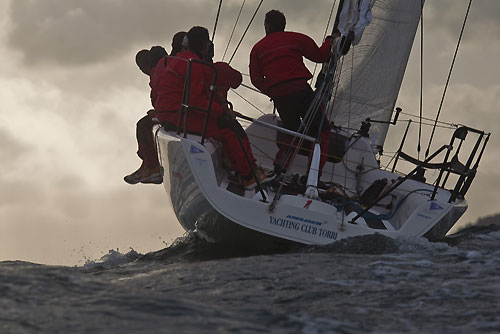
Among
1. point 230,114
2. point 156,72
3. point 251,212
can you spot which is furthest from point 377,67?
point 251,212

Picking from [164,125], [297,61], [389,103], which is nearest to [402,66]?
[389,103]

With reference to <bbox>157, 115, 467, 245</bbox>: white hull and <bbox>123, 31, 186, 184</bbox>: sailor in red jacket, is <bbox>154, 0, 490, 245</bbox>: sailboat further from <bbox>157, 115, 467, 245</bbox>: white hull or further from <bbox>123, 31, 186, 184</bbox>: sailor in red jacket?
<bbox>123, 31, 186, 184</bbox>: sailor in red jacket

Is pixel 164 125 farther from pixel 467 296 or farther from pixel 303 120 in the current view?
pixel 467 296

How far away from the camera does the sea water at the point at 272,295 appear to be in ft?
13.1

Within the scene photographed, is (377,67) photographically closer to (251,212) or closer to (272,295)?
(251,212)

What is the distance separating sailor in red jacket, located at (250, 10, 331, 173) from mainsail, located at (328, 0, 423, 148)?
11.8ft

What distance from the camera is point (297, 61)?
809cm

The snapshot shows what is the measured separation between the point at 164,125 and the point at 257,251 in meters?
1.49

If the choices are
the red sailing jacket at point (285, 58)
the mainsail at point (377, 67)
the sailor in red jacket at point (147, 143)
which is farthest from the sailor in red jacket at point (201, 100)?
the mainsail at point (377, 67)

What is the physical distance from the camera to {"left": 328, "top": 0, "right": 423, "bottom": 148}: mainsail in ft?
39.4

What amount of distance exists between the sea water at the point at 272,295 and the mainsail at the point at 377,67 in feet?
19.7

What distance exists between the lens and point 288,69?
8.09 m

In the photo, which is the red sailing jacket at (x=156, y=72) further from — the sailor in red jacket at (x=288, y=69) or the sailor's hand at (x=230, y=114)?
the sailor in red jacket at (x=288, y=69)

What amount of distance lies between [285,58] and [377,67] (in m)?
4.34
